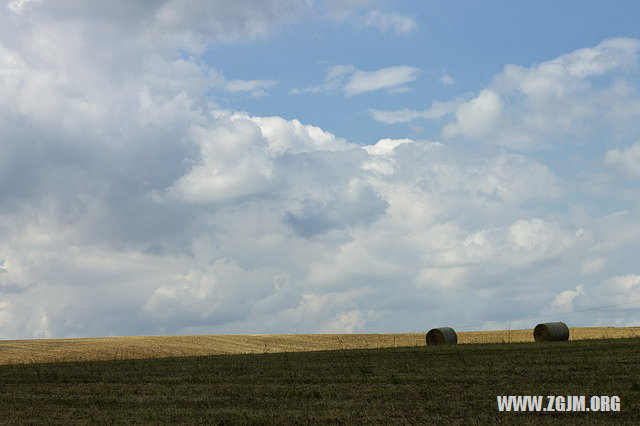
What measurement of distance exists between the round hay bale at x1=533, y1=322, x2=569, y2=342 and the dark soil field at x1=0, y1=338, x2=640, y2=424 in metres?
13.9

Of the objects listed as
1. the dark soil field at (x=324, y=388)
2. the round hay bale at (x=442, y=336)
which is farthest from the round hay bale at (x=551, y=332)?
the dark soil field at (x=324, y=388)

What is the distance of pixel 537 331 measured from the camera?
49.2 meters

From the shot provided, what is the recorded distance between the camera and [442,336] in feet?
159

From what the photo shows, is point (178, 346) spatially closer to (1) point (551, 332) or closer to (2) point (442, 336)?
(2) point (442, 336)

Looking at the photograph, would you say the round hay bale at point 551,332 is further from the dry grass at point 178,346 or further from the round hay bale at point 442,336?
the round hay bale at point 442,336

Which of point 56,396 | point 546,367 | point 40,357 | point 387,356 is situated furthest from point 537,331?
point 56,396

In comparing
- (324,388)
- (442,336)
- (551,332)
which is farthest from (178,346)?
(324,388)

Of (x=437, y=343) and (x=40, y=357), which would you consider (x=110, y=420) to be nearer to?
(x=40, y=357)

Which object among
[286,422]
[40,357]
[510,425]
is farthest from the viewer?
[40,357]

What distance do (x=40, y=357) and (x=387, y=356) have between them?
65.8ft

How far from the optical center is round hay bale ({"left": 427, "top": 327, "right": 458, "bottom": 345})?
4841 centimetres

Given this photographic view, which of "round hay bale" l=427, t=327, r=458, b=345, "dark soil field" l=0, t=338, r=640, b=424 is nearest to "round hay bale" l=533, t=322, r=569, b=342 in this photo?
"round hay bale" l=427, t=327, r=458, b=345

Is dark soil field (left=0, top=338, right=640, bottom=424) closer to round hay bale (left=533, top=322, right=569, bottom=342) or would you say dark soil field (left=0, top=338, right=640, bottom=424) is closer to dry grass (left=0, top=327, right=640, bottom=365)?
dry grass (left=0, top=327, right=640, bottom=365)

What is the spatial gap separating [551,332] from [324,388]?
96.3ft
